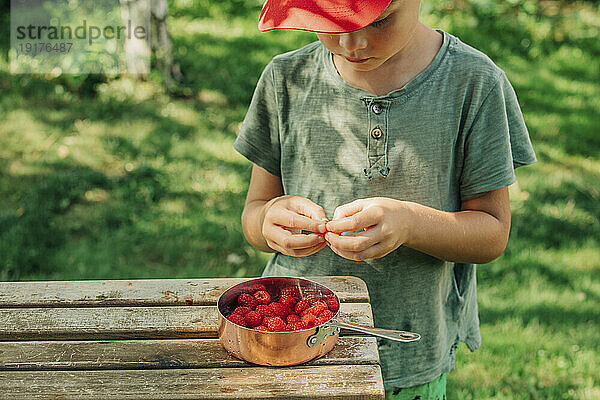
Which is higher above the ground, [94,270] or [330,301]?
[330,301]

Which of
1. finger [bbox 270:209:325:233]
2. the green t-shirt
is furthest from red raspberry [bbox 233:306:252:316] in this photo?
the green t-shirt

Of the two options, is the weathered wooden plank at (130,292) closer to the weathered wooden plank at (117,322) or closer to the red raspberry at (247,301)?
the weathered wooden plank at (117,322)

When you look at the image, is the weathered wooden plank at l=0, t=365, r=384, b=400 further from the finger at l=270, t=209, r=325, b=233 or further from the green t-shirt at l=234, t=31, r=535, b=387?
the green t-shirt at l=234, t=31, r=535, b=387

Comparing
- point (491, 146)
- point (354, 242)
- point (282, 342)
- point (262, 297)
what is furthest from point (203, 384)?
point (491, 146)

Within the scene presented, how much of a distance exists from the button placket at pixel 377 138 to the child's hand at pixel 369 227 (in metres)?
0.19

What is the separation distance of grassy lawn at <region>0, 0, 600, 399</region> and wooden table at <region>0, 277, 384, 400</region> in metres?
1.58

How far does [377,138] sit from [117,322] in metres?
0.74

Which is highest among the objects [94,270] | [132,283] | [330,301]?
[330,301]

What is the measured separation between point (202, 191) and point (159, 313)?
8.95ft

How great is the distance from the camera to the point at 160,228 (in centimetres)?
381

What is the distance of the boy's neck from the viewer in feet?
5.43

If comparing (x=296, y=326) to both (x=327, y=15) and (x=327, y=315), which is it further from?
(x=327, y=15)

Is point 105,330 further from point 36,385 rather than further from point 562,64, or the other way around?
point 562,64

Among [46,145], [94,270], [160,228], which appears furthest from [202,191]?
[46,145]
